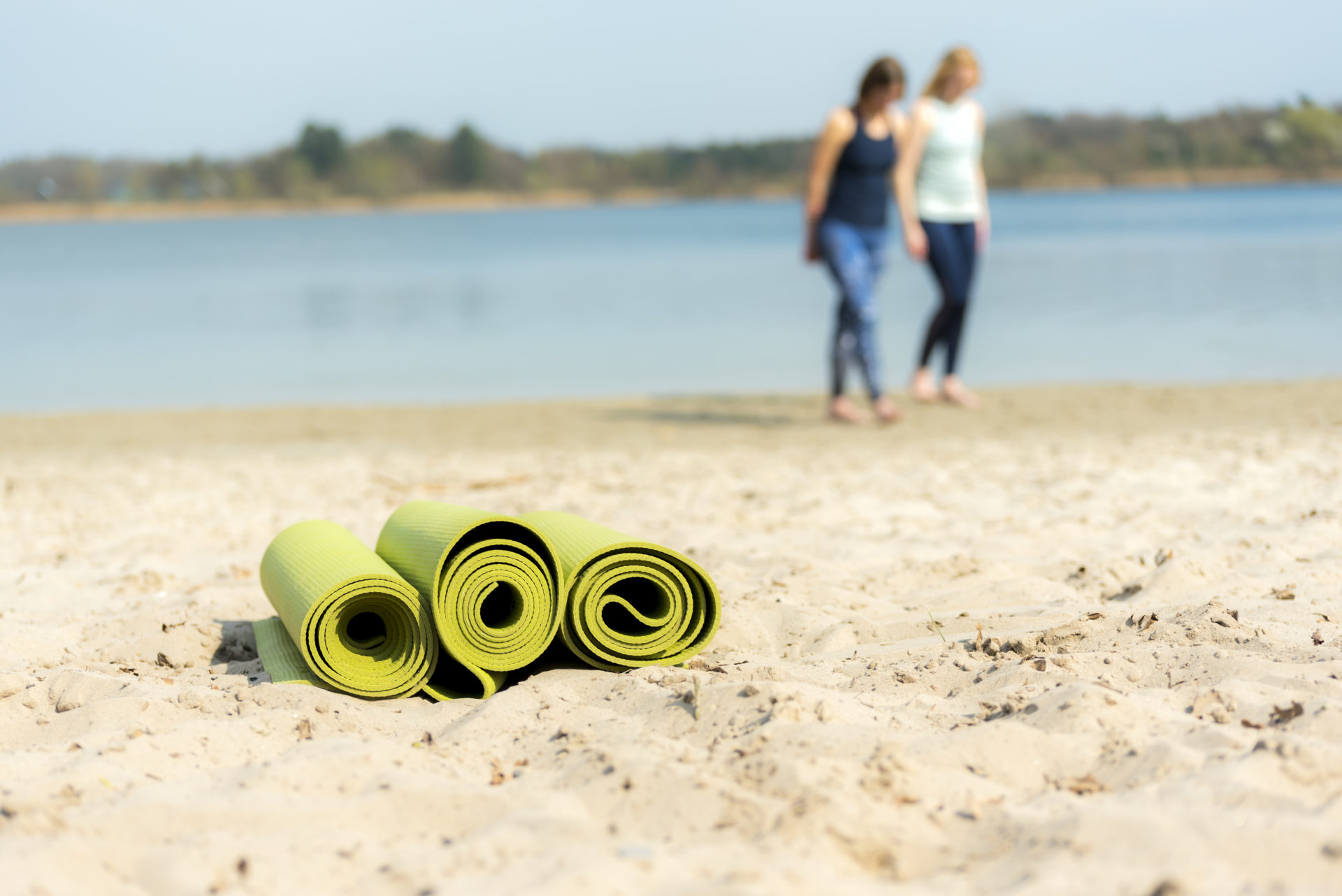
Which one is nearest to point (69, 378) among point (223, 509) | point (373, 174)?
point (223, 509)

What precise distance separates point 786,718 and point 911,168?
18.8 ft

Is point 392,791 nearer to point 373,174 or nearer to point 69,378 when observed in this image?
point 69,378

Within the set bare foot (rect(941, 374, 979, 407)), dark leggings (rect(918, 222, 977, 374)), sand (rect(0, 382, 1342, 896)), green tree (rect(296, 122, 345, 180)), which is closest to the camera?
sand (rect(0, 382, 1342, 896))

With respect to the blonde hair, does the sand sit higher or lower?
lower

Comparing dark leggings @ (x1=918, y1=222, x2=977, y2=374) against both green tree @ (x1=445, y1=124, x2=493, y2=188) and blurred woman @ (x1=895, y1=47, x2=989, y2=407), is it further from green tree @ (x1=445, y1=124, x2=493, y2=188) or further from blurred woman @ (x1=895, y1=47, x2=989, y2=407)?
green tree @ (x1=445, y1=124, x2=493, y2=188)

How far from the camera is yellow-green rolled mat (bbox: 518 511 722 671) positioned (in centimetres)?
327

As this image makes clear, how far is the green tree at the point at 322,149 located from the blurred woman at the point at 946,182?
122 m

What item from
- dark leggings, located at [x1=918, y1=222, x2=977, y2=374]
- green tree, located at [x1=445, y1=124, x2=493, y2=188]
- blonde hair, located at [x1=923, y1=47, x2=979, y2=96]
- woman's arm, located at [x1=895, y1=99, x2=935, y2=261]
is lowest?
dark leggings, located at [x1=918, y1=222, x2=977, y2=374]

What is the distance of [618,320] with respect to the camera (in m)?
18.2

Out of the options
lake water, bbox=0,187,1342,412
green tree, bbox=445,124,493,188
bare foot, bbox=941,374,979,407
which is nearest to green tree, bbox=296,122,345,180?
green tree, bbox=445,124,493,188

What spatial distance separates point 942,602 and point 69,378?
12.7 meters

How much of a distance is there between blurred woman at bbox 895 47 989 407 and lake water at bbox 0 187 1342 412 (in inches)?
150

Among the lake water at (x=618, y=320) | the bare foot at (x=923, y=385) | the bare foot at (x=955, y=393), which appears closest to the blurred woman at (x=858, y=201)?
the bare foot at (x=923, y=385)

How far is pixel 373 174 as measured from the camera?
118 metres
